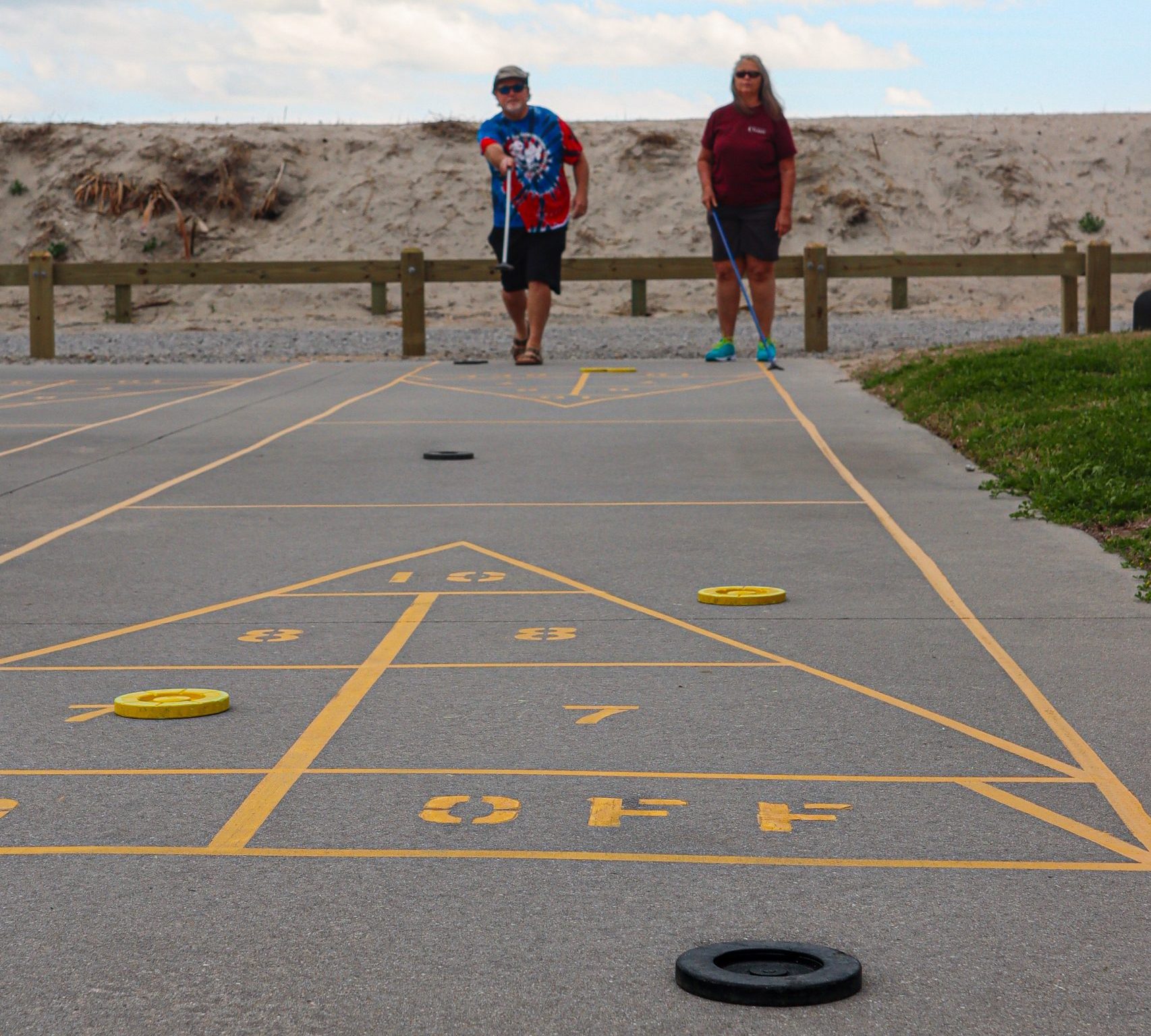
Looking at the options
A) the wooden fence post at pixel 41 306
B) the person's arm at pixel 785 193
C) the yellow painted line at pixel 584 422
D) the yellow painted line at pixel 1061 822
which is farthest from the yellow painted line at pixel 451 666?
the wooden fence post at pixel 41 306

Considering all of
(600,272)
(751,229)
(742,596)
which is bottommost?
(742,596)

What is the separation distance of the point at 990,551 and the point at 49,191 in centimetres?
3679

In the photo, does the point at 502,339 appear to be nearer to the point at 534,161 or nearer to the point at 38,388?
the point at 534,161

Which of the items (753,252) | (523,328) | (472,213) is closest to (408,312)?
(523,328)

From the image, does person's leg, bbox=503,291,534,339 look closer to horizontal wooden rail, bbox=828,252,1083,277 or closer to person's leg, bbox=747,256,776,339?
person's leg, bbox=747,256,776,339

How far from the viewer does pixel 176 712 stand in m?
5.14

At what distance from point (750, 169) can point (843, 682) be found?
11.7 m

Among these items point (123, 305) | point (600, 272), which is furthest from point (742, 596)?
Answer: point (123, 305)

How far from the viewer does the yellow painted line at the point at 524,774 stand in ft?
14.7

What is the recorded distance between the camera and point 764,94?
16.6 meters

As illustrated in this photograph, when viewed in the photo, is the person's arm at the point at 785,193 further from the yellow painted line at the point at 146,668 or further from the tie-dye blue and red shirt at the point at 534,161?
the yellow painted line at the point at 146,668

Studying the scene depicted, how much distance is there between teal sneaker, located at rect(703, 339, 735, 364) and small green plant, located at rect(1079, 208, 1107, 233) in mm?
23703

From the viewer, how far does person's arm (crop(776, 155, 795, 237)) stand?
640 inches

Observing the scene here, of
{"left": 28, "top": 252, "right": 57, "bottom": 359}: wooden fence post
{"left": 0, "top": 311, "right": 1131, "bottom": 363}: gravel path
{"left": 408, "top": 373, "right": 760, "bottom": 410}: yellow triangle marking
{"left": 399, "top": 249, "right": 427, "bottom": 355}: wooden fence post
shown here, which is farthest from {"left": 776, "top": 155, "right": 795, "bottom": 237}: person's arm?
{"left": 28, "top": 252, "right": 57, "bottom": 359}: wooden fence post
